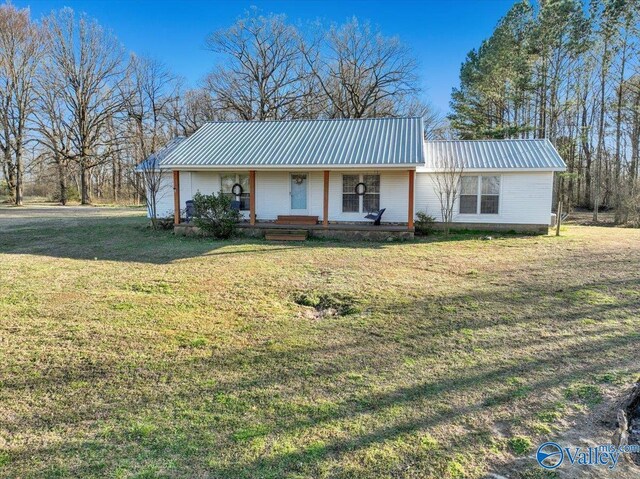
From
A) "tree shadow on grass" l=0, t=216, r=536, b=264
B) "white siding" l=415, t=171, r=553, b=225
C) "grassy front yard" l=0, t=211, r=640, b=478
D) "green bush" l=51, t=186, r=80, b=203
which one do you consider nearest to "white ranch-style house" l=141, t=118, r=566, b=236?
"white siding" l=415, t=171, r=553, b=225

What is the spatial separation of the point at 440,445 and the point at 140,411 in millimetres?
2167

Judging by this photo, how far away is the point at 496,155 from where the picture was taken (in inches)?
547

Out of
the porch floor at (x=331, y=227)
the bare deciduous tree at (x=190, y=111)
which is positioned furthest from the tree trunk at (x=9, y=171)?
the porch floor at (x=331, y=227)

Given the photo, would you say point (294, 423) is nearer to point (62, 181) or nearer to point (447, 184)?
point (447, 184)

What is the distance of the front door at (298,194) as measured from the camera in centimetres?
1406

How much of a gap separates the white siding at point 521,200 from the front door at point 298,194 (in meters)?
4.33

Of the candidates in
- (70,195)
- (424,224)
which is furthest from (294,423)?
(70,195)

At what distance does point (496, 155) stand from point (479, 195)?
168cm

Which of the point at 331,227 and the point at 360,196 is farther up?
the point at 360,196

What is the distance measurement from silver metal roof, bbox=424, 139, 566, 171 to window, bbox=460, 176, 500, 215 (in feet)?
1.83

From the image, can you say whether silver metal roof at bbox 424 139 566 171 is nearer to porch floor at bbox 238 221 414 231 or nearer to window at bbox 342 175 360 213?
window at bbox 342 175 360 213

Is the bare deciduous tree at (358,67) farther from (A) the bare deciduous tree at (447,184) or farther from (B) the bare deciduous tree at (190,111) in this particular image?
(A) the bare deciduous tree at (447,184)

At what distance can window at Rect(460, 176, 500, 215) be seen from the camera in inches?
529

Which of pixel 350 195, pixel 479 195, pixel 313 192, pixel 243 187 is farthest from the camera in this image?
pixel 243 187
